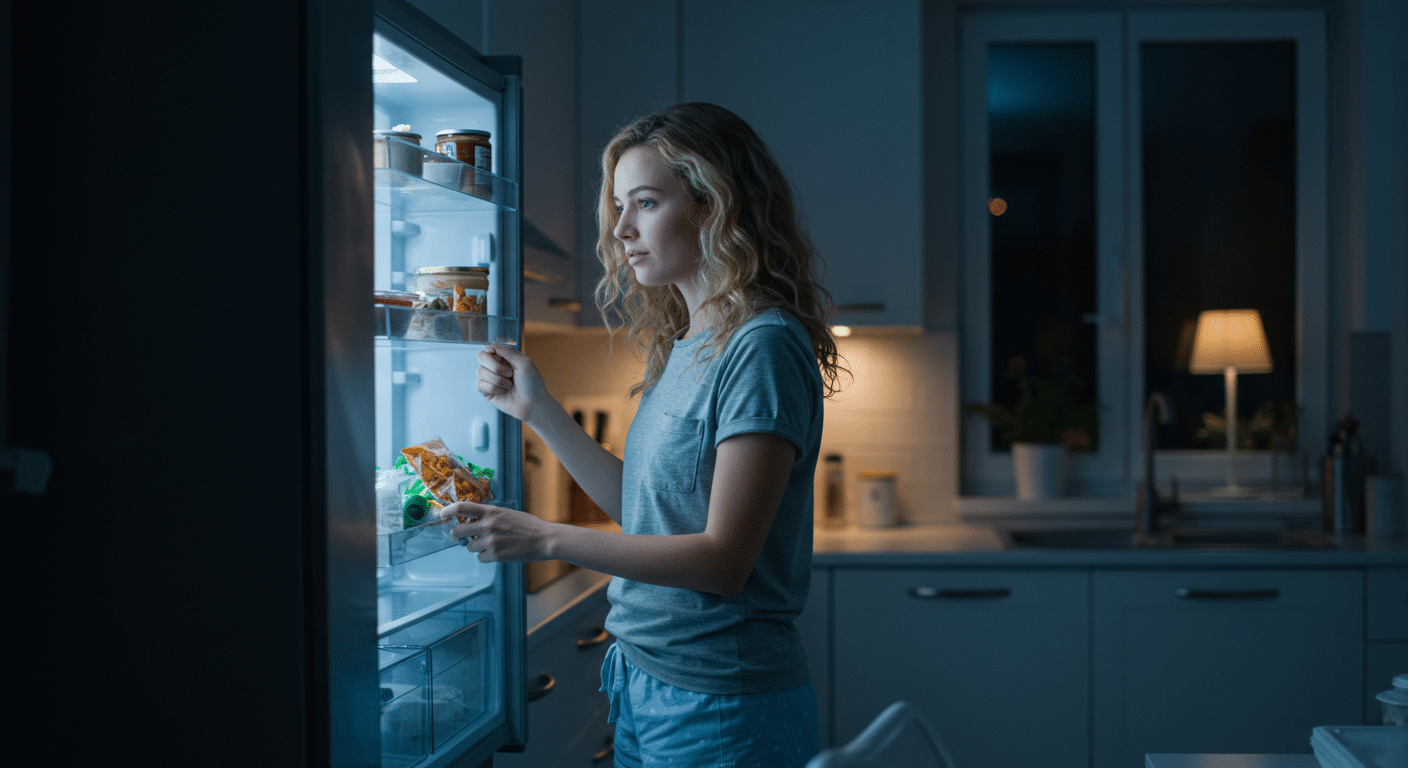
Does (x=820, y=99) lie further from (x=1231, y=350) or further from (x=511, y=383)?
(x=511, y=383)

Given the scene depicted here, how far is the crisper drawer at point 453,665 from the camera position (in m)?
1.27

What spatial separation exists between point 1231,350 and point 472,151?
7.55ft

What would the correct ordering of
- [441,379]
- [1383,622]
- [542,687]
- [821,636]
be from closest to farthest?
1. [441,379]
2. [542,687]
3. [1383,622]
4. [821,636]

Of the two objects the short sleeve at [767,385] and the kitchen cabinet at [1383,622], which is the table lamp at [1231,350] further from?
the short sleeve at [767,385]

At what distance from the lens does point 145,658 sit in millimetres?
943

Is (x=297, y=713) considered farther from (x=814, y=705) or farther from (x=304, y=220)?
(x=814, y=705)

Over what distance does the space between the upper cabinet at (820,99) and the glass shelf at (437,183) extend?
1208mm

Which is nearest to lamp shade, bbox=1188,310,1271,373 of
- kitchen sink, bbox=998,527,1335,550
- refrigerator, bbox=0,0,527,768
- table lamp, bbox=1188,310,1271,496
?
table lamp, bbox=1188,310,1271,496

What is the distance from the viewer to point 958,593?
2406 millimetres

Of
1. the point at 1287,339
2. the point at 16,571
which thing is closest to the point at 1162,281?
the point at 1287,339

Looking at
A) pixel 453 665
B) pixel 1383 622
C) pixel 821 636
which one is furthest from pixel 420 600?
pixel 1383 622

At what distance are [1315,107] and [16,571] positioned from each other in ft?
10.7

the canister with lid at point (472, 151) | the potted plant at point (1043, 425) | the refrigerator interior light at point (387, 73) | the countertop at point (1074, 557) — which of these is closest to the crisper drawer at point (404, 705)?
Answer: the canister with lid at point (472, 151)

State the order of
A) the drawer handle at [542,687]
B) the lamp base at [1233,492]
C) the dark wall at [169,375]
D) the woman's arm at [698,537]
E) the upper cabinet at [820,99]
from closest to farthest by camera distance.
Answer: the dark wall at [169,375]
the woman's arm at [698,537]
the drawer handle at [542,687]
the upper cabinet at [820,99]
the lamp base at [1233,492]
